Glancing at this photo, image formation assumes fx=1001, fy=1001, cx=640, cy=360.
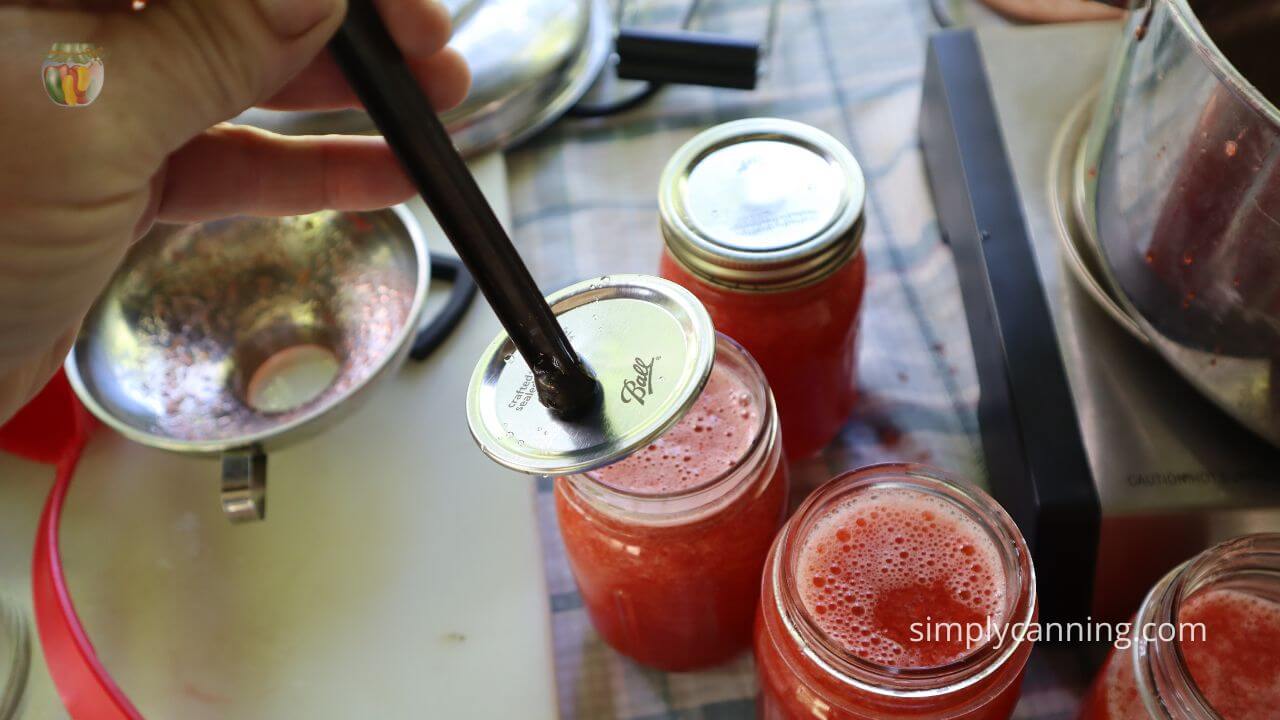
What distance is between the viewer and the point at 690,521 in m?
0.47

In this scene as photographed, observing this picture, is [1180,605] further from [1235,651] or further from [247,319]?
[247,319]

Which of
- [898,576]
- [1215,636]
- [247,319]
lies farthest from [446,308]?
[1215,636]

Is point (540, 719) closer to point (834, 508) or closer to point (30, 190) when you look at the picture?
point (834, 508)

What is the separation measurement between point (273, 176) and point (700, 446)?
0.27 metres

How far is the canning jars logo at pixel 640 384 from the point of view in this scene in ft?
1.35

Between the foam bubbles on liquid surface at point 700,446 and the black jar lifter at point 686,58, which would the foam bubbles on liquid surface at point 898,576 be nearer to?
the foam bubbles on liquid surface at point 700,446

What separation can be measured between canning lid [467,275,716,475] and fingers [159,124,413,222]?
0.46 feet

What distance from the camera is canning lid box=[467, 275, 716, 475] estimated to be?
1.30ft

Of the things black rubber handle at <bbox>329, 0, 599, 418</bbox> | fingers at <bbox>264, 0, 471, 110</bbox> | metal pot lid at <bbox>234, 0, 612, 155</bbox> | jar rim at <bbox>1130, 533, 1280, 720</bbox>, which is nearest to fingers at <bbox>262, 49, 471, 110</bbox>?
fingers at <bbox>264, 0, 471, 110</bbox>

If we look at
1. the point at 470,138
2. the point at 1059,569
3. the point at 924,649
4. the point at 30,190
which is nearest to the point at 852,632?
the point at 924,649

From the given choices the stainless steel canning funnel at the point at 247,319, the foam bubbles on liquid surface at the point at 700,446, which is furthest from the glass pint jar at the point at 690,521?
the stainless steel canning funnel at the point at 247,319

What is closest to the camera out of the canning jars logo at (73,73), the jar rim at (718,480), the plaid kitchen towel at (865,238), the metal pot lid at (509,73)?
the canning jars logo at (73,73)

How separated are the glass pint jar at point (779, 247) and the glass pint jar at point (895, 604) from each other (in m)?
0.11

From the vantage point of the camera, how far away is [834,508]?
1.52 feet
